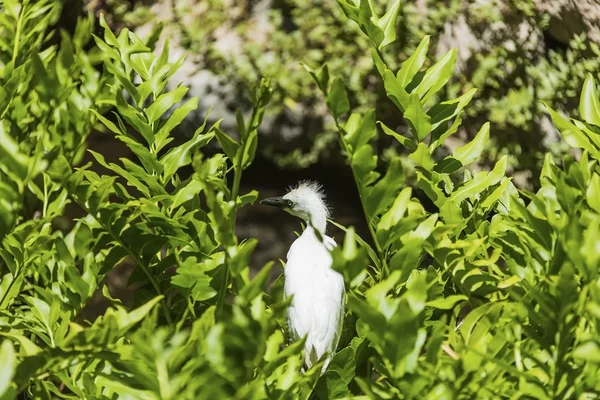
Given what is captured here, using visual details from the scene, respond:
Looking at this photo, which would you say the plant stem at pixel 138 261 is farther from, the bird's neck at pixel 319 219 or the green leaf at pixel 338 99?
the bird's neck at pixel 319 219

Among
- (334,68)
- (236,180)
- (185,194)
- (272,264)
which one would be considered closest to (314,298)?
(185,194)

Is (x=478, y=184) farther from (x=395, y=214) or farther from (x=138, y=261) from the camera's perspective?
(x=138, y=261)

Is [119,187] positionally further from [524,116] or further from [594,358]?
[524,116]

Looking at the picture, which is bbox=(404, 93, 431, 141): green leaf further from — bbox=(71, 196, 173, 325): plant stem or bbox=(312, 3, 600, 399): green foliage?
bbox=(71, 196, 173, 325): plant stem

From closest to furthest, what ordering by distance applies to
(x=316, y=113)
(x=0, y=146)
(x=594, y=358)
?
(x=594, y=358) < (x=0, y=146) < (x=316, y=113)

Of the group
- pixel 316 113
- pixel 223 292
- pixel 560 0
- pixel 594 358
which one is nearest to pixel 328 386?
pixel 223 292

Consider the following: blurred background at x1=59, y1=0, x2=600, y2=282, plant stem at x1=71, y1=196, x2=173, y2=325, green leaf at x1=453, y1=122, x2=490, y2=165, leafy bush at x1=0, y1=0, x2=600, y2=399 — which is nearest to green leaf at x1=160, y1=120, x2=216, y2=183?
leafy bush at x1=0, y1=0, x2=600, y2=399

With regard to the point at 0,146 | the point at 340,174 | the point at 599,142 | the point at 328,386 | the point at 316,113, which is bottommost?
the point at 340,174
